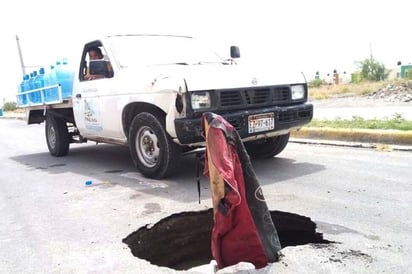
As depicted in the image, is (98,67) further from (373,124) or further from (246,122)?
(373,124)

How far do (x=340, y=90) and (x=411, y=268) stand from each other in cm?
1808

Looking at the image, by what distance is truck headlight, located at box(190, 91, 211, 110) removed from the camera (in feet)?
14.9

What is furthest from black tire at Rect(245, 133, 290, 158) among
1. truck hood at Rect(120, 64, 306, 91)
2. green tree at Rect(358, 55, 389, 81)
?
green tree at Rect(358, 55, 389, 81)

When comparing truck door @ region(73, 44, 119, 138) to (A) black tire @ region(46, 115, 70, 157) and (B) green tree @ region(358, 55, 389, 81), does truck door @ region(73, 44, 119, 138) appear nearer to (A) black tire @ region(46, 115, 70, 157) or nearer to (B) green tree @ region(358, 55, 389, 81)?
(A) black tire @ region(46, 115, 70, 157)

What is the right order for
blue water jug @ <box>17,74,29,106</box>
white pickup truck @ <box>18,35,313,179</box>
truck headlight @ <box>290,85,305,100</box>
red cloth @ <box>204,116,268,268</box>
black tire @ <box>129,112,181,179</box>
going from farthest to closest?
blue water jug @ <box>17,74,29,106</box> < truck headlight @ <box>290,85,305,100</box> < black tire @ <box>129,112,181,179</box> < white pickup truck @ <box>18,35,313,179</box> < red cloth @ <box>204,116,268,268</box>

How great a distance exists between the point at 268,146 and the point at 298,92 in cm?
97

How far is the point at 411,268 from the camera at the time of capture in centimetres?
258

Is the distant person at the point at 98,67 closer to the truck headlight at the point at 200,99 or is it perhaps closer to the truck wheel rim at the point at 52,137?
the truck headlight at the point at 200,99

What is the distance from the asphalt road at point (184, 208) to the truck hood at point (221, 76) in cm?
111

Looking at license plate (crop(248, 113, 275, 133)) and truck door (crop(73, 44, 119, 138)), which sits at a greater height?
truck door (crop(73, 44, 119, 138))

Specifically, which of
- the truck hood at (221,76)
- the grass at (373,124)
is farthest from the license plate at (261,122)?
the grass at (373,124)

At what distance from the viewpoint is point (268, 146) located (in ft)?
20.0

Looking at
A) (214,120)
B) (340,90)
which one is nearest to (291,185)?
(214,120)

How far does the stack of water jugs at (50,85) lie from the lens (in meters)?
7.15
